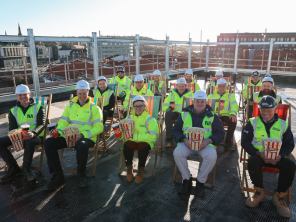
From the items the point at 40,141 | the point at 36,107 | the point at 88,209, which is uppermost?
the point at 36,107

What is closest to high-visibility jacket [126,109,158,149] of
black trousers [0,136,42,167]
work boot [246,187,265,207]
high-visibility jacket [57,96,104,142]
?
high-visibility jacket [57,96,104,142]

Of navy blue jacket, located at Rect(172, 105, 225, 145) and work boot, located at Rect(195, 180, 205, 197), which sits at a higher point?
navy blue jacket, located at Rect(172, 105, 225, 145)

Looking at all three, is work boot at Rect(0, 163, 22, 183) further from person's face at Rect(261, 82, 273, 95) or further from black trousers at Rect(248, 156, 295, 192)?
person's face at Rect(261, 82, 273, 95)

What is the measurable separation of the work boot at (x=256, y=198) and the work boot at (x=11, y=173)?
11.4 feet

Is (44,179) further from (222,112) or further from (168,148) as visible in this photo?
(222,112)

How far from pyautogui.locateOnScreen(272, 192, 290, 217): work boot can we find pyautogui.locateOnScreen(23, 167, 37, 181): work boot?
3406 millimetres

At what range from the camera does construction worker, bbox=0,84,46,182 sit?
349 cm

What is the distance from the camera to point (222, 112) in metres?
4.80

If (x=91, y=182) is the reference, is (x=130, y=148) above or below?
above

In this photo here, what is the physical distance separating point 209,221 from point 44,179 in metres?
2.53

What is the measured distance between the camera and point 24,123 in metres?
3.73

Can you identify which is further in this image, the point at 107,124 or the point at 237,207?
the point at 107,124

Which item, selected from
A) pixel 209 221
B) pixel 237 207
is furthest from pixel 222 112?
pixel 209 221

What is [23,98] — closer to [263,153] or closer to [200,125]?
[200,125]
